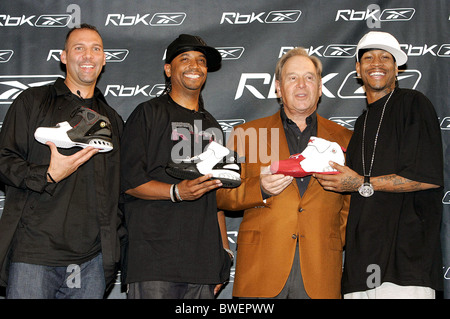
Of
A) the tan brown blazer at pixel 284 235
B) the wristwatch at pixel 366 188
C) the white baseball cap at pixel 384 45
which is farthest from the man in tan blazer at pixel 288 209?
the white baseball cap at pixel 384 45

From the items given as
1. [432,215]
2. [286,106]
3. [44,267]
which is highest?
[286,106]

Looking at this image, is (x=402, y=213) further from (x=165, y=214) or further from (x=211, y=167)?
(x=165, y=214)

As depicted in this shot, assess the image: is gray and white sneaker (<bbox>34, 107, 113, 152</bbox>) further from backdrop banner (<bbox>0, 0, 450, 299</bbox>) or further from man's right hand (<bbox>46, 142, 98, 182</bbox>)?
backdrop banner (<bbox>0, 0, 450, 299</bbox>)

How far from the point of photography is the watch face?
10.1ft

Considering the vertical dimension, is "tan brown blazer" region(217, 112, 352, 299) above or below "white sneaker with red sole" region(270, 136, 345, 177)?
below

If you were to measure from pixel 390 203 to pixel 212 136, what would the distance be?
47.1 inches

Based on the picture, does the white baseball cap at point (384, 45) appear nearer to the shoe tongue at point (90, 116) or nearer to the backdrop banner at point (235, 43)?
the backdrop banner at point (235, 43)

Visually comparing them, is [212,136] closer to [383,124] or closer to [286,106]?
[286,106]

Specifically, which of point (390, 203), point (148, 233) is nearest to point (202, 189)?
point (148, 233)

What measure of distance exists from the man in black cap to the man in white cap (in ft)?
2.48

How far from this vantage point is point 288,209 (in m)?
3.20

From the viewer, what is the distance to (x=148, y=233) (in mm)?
3145

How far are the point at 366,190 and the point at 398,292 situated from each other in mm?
598

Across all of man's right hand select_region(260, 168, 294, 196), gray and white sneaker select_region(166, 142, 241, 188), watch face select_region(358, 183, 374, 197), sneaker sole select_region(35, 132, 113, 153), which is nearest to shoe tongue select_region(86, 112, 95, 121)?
sneaker sole select_region(35, 132, 113, 153)
